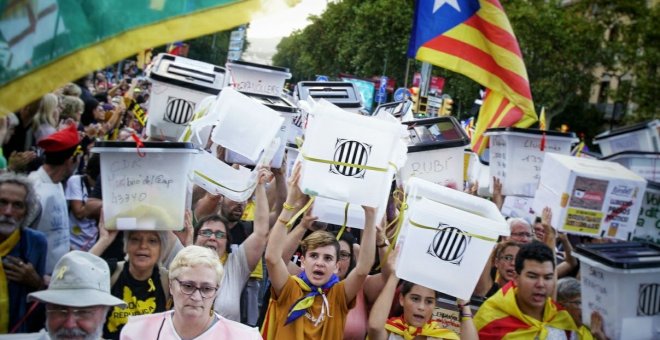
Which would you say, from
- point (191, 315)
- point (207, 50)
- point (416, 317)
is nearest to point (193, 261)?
point (191, 315)

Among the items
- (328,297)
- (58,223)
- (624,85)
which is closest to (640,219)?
(328,297)

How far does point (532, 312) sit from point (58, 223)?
3.28 metres

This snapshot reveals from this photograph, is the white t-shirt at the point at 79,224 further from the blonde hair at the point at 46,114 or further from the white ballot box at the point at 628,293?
the white ballot box at the point at 628,293

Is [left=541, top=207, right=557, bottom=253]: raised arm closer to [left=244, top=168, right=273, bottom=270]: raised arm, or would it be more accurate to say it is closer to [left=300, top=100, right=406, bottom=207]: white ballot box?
[left=300, top=100, right=406, bottom=207]: white ballot box

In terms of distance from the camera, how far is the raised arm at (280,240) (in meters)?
4.98

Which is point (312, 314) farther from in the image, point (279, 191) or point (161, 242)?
point (279, 191)

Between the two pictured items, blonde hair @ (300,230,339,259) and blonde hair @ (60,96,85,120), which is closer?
blonde hair @ (300,230,339,259)

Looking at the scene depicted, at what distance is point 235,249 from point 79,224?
180 centimetres

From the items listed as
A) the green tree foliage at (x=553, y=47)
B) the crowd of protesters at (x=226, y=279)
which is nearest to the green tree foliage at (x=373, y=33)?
the green tree foliage at (x=553, y=47)

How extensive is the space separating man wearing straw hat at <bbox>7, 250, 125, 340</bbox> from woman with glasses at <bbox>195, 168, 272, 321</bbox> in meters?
1.40

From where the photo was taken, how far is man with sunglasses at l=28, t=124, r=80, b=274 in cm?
568

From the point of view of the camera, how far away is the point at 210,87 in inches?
273

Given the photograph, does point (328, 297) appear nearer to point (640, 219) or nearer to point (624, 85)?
point (640, 219)

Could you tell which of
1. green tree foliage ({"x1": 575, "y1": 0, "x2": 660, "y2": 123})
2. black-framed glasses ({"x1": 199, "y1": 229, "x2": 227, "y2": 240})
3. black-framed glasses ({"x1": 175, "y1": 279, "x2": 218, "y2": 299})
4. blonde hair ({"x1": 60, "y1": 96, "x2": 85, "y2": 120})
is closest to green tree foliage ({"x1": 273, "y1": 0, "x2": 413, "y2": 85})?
green tree foliage ({"x1": 575, "y1": 0, "x2": 660, "y2": 123})
